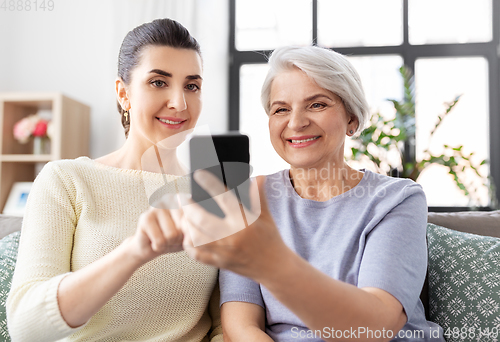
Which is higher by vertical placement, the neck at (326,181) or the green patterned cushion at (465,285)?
the neck at (326,181)

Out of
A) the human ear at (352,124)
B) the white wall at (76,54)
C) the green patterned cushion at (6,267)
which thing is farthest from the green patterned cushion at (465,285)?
the white wall at (76,54)

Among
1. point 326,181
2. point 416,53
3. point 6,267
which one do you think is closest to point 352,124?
point 326,181

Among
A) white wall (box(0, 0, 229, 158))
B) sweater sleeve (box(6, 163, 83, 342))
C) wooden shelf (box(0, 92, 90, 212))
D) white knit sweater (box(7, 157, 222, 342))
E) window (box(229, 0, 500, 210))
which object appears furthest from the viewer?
window (box(229, 0, 500, 210))

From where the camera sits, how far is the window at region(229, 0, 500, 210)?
9.68 ft

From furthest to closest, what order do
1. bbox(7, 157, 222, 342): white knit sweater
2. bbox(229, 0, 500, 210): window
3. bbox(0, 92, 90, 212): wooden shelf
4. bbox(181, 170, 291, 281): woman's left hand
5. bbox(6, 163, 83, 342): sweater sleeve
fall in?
1. bbox(229, 0, 500, 210): window
2. bbox(0, 92, 90, 212): wooden shelf
3. bbox(7, 157, 222, 342): white knit sweater
4. bbox(6, 163, 83, 342): sweater sleeve
5. bbox(181, 170, 291, 281): woman's left hand

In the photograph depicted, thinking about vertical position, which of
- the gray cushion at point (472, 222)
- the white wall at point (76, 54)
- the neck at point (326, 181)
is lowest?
the gray cushion at point (472, 222)

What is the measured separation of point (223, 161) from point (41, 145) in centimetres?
220

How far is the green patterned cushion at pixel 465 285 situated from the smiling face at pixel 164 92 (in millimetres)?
745

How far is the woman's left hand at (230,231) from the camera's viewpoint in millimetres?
426

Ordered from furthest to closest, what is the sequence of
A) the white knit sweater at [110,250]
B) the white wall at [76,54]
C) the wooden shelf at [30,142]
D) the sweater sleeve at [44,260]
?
the white wall at [76,54] < the wooden shelf at [30,142] < the white knit sweater at [110,250] < the sweater sleeve at [44,260]

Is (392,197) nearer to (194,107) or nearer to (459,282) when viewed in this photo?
(459,282)

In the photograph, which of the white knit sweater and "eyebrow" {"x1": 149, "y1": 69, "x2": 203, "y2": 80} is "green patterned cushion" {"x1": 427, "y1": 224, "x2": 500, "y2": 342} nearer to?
the white knit sweater

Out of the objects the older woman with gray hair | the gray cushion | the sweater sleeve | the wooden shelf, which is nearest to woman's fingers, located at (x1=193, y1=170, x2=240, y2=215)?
the older woman with gray hair

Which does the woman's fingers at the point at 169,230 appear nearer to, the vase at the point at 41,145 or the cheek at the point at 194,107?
the cheek at the point at 194,107
